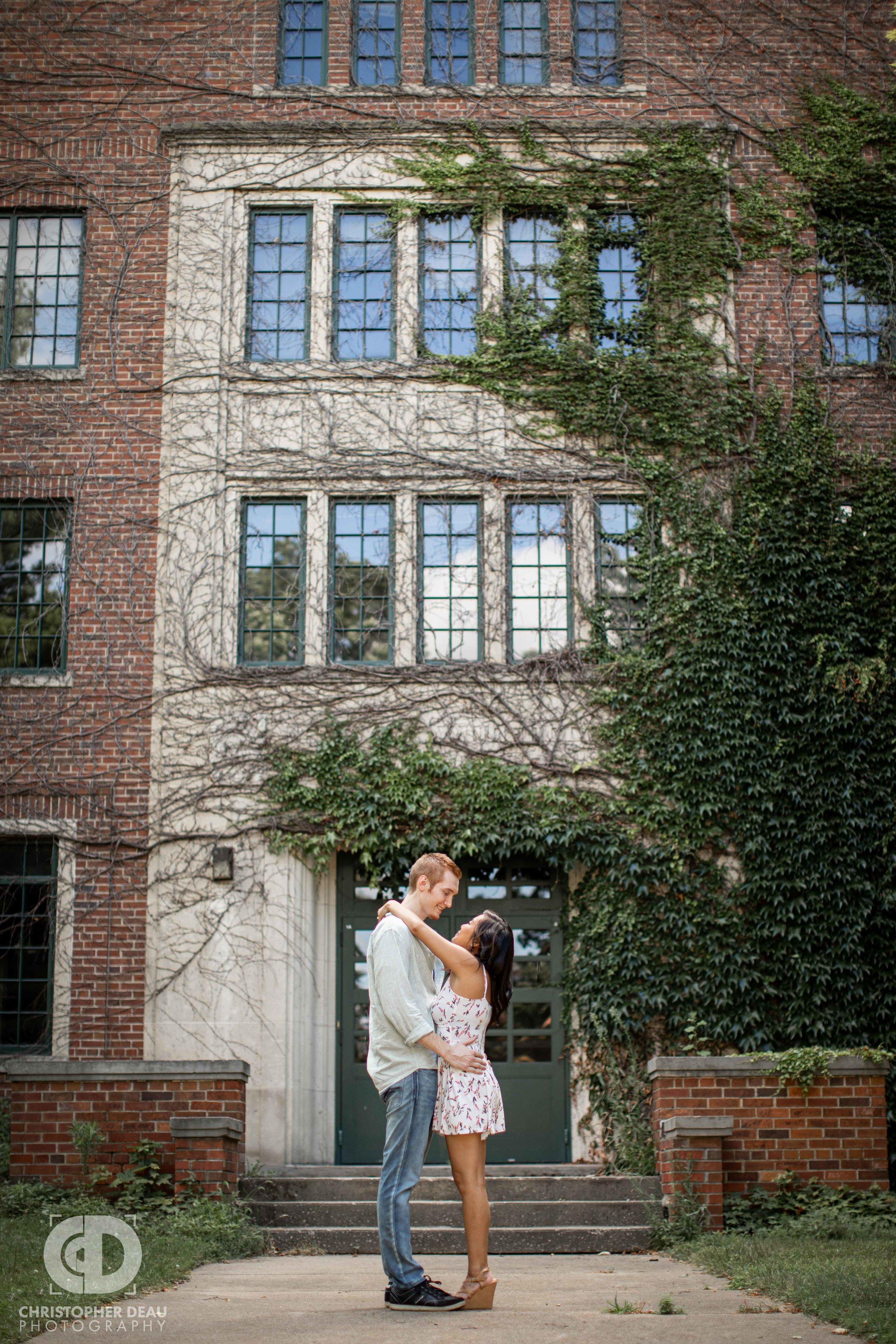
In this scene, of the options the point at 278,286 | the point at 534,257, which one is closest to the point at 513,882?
the point at 534,257

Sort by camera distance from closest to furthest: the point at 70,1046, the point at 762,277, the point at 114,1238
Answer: the point at 114,1238 → the point at 70,1046 → the point at 762,277

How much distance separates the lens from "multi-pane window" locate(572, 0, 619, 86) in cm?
1385

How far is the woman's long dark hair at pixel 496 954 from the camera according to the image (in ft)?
18.4

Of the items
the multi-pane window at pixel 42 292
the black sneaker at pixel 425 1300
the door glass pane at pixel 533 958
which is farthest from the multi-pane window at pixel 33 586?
the black sneaker at pixel 425 1300

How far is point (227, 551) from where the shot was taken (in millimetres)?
12758

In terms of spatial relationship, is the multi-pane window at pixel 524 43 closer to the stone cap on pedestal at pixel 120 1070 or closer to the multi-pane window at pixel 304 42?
the multi-pane window at pixel 304 42

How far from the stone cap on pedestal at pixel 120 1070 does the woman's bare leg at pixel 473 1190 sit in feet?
14.1

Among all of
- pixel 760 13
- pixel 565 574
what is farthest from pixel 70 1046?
pixel 760 13

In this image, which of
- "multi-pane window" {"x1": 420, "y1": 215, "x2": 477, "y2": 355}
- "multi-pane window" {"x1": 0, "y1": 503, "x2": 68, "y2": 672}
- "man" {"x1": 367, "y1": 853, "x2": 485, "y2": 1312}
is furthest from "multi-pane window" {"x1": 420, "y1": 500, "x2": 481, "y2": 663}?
"man" {"x1": 367, "y1": 853, "x2": 485, "y2": 1312}

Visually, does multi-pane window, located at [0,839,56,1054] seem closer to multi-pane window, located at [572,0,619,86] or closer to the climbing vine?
the climbing vine

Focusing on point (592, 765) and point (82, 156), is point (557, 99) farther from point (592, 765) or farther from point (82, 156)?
point (592, 765)

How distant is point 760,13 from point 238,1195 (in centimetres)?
1239

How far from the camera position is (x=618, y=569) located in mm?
12781

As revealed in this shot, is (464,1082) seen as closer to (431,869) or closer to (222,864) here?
(431,869)
